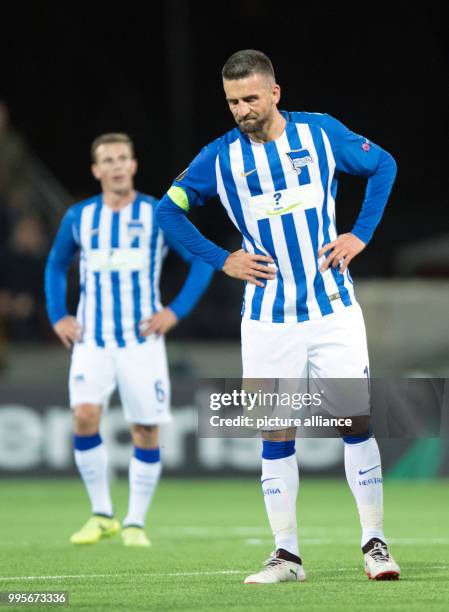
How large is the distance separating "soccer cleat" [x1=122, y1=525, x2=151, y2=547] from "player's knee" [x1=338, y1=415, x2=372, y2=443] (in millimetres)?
1986

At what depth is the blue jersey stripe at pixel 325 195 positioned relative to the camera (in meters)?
5.28

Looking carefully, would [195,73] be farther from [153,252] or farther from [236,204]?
[236,204]

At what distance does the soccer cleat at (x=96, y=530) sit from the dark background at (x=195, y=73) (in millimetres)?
6958

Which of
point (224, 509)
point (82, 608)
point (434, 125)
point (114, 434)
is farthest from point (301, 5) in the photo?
point (82, 608)

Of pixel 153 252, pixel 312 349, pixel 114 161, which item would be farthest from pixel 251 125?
pixel 153 252

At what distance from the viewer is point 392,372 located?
38.4 ft

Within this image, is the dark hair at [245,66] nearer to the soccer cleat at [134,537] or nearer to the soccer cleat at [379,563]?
the soccer cleat at [379,563]

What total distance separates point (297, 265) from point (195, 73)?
1087 centimetres

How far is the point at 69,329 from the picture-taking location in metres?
7.46

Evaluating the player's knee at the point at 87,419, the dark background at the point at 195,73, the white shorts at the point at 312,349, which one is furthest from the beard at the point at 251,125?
the dark background at the point at 195,73

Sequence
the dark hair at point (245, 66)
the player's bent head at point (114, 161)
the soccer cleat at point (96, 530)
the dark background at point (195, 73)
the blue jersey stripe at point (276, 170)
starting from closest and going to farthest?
the dark hair at point (245, 66) → the blue jersey stripe at point (276, 170) → the soccer cleat at point (96, 530) → the player's bent head at point (114, 161) → the dark background at point (195, 73)

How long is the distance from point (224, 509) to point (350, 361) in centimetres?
431

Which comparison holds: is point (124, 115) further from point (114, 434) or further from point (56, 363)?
point (114, 434)

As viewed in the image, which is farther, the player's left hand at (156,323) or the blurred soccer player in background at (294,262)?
the player's left hand at (156,323)
